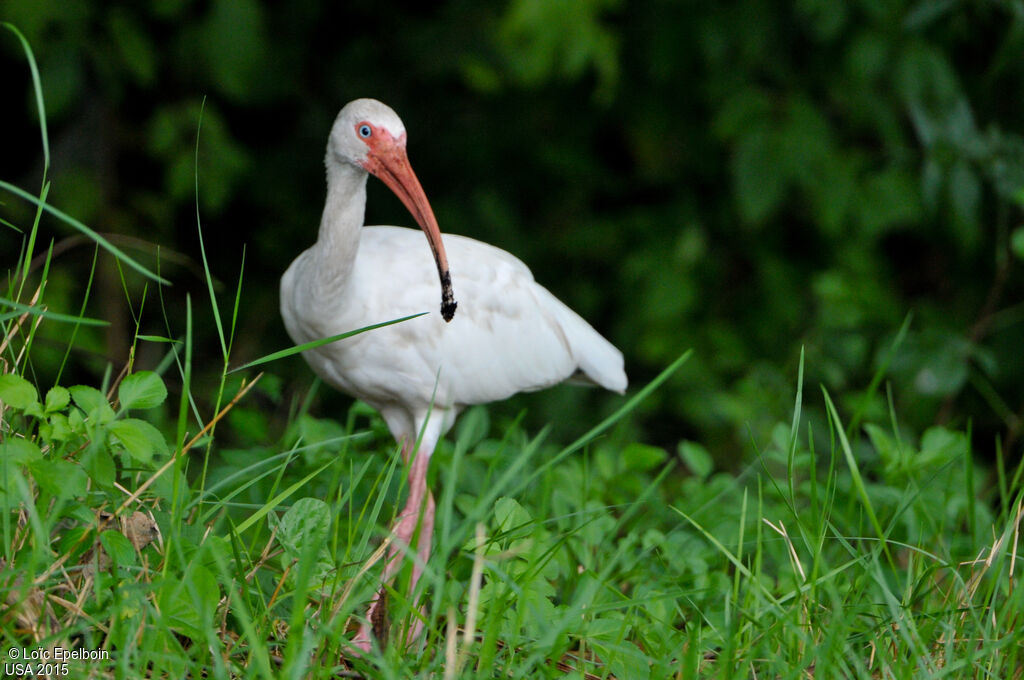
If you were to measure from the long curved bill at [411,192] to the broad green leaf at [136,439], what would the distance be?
Result: 0.90 metres

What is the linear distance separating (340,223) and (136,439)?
1118 millimetres

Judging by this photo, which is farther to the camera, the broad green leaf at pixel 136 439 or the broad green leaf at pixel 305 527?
the broad green leaf at pixel 305 527

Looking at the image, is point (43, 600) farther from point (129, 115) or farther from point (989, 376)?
point (989, 376)

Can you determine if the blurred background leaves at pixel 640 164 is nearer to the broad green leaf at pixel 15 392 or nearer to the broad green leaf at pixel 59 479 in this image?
the broad green leaf at pixel 15 392

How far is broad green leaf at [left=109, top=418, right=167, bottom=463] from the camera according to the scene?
1.80m

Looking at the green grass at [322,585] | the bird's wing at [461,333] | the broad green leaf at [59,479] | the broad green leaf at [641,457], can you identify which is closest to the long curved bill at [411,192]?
the bird's wing at [461,333]

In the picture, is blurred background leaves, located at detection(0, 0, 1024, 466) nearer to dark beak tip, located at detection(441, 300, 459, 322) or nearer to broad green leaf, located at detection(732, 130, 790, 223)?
broad green leaf, located at detection(732, 130, 790, 223)

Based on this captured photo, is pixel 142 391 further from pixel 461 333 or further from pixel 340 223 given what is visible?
pixel 461 333

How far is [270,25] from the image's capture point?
15.2 feet

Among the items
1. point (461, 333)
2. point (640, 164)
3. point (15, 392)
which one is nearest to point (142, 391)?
point (15, 392)

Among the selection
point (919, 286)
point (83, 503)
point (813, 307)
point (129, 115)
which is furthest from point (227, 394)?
point (919, 286)

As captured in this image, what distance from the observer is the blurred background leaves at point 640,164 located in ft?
13.2

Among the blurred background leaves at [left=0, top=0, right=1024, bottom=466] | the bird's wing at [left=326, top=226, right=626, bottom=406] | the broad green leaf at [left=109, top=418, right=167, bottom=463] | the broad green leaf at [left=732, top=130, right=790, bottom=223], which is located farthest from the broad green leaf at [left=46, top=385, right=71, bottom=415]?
the broad green leaf at [left=732, top=130, right=790, bottom=223]

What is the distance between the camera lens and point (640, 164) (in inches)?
199
